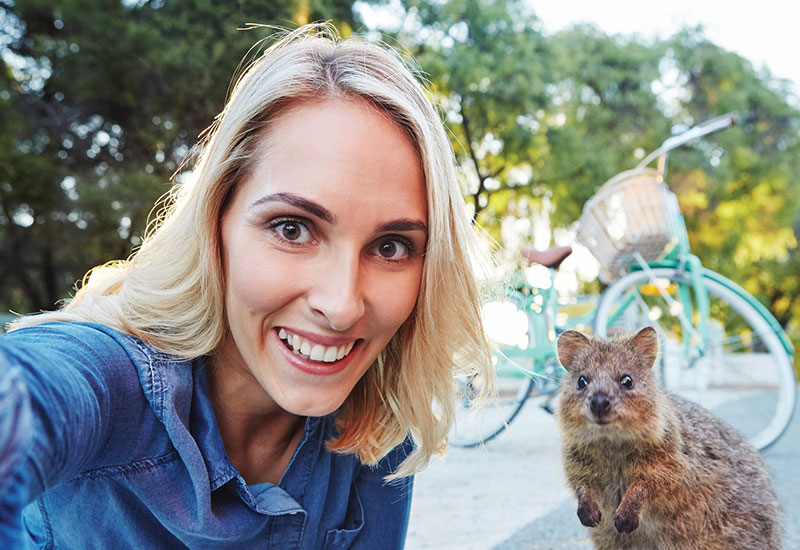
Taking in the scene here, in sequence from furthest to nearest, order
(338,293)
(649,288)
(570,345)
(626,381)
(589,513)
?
1. (649,288)
2. (570,345)
3. (626,381)
4. (589,513)
5. (338,293)

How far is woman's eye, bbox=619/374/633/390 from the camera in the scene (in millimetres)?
1494

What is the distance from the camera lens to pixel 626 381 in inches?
58.9

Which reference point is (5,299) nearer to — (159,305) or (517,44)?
(517,44)

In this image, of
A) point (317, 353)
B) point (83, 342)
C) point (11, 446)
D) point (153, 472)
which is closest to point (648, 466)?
point (317, 353)

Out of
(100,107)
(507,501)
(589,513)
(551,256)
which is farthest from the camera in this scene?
(100,107)

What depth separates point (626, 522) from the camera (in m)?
1.31

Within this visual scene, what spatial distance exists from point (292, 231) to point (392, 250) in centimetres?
23

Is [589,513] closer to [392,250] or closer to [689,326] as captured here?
[392,250]

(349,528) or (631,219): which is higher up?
(631,219)

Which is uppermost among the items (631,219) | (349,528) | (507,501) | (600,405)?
(631,219)

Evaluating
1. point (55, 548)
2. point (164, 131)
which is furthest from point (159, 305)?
point (164, 131)

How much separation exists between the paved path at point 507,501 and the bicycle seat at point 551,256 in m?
1.10

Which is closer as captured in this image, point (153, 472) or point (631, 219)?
point (153, 472)

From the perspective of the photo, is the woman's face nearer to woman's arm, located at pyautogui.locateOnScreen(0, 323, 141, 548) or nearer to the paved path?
woman's arm, located at pyautogui.locateOnScreen(0, 323, 141, 548)
